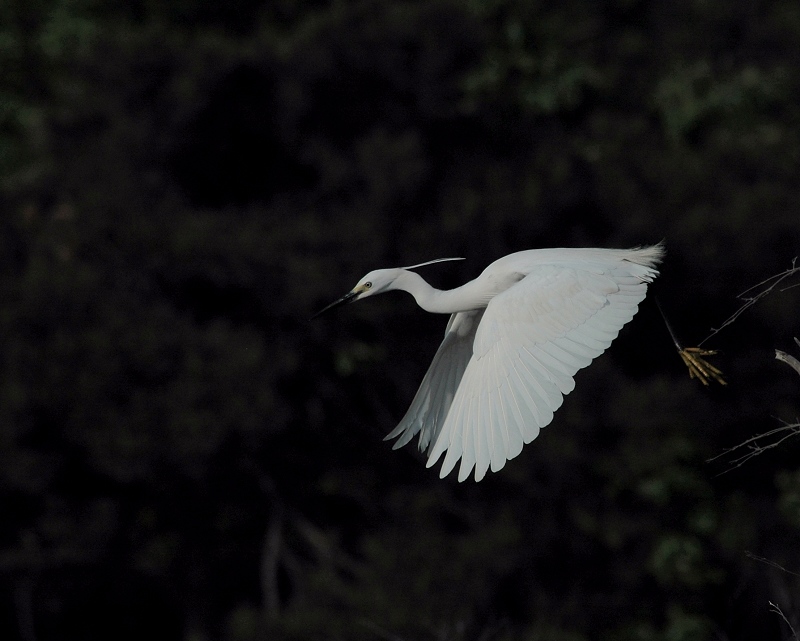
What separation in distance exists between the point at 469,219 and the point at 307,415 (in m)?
1.85

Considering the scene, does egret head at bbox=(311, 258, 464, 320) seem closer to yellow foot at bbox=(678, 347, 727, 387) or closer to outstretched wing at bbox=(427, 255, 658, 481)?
outstretched wing at bbox=(427, 255, 658, 481)

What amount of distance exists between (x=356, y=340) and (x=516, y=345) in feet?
20.8

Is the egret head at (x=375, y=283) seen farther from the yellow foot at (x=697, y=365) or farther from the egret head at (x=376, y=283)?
the yellow foot at (x=697, y=365)

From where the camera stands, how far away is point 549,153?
40.8 ft

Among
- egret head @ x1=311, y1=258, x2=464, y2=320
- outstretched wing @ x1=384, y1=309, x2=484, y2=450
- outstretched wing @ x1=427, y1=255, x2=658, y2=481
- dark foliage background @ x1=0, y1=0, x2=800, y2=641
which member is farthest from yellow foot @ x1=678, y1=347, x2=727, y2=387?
dark foliage background @ x1=0, y1=0, x2=800, y2=641

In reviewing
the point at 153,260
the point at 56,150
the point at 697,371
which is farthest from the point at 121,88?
the point at 697,371

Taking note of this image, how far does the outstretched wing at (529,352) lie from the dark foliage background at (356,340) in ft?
16.7

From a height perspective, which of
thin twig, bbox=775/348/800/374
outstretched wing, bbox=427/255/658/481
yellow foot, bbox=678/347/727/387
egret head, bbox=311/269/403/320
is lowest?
yellow foot, bbox=678/347/727/387

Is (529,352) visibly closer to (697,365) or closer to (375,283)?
(375,283)

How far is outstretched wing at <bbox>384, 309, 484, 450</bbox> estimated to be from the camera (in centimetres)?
571

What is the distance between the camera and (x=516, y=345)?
17.1ft

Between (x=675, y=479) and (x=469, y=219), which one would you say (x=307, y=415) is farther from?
(x=675, y=479)

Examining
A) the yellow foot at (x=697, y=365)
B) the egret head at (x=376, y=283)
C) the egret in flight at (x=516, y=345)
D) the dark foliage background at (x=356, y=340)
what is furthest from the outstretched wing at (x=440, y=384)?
the dark foliage background at (x=356, y=340)

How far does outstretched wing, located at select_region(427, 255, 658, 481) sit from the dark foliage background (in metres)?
5.08
